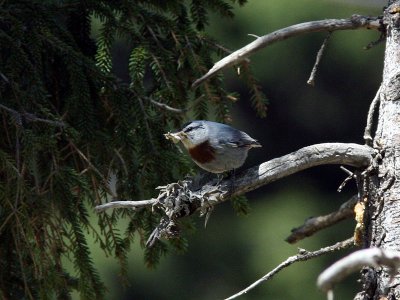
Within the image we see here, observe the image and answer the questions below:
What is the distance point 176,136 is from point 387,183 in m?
0.85

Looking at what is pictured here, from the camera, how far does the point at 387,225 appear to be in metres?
3.38

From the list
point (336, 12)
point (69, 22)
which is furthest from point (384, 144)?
point (336, 12)

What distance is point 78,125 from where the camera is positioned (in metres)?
3.67

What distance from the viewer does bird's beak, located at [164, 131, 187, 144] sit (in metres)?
3.75

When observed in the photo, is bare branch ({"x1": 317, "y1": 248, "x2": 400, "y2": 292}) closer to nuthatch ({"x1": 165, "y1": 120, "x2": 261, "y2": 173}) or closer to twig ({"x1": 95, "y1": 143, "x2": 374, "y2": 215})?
twig ({"x1": 95, "y1": 143, "x2": 374, "y2": 215})

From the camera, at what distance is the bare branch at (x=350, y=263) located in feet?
→ 7.64

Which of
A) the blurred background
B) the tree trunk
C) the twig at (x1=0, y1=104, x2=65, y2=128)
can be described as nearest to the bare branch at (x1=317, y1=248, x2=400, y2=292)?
the tree trunk

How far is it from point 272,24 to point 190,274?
116 inches

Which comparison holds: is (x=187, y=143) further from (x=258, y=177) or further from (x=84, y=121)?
(x=258, y=177)

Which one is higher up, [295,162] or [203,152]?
[295,162]

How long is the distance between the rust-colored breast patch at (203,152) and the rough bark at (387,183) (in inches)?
34.2

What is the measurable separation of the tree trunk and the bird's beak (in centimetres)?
77

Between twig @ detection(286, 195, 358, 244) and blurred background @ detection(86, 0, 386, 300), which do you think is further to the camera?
blurred background @ detection(86, 0, 386, 300)

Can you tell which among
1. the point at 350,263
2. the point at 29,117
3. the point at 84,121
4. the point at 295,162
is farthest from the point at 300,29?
the point at 350,263
